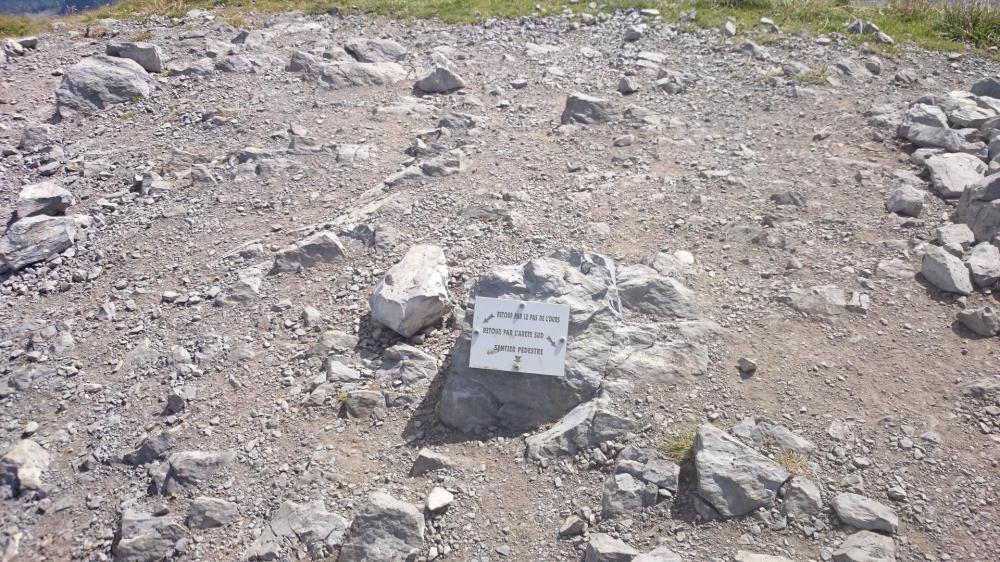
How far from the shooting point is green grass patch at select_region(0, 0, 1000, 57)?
12.5m

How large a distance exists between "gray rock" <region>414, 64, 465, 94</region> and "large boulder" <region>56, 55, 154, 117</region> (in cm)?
439

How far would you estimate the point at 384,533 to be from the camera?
182 inches

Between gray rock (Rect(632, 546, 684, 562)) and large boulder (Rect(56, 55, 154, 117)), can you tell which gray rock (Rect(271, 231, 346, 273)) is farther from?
large boulder (Rect(56, 55, 154, 117))

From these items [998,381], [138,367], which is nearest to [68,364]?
[138,367]

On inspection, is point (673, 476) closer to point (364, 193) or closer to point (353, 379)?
point (353, 379)

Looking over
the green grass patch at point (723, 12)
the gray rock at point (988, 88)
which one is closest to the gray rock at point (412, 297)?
the gray rock at point (988, 88)

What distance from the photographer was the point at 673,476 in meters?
4.83

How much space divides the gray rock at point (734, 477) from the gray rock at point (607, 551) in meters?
0.69

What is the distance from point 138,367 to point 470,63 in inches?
303

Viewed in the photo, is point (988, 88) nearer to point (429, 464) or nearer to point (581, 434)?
point (581, 434)

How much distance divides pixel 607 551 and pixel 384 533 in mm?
1494

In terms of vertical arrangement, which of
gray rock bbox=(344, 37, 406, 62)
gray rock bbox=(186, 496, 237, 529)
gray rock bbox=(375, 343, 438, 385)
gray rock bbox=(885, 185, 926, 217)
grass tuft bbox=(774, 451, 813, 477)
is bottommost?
gray rock bbox=(186, 496, 237, 529)

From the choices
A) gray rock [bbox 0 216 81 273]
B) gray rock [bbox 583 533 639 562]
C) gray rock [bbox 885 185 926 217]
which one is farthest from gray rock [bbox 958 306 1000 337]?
gray rock [bbox 0 216 81 273]

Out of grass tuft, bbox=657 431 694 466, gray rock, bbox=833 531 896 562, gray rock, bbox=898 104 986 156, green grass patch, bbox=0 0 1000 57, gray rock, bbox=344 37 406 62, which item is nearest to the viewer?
gray rock, bbox=833 531 896 562
